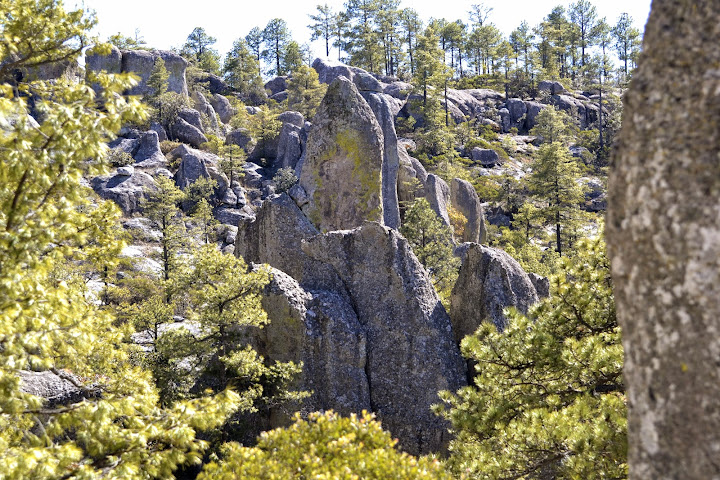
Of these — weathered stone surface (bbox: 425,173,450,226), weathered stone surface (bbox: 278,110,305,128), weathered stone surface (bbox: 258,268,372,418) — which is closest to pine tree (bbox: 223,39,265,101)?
weathered stone surface (bbox: 278,110,305,128)

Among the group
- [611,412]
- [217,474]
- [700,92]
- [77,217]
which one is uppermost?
[700,92]

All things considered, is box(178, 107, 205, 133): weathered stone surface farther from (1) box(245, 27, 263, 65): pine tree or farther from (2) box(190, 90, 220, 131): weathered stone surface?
(1) box(245, 27, 263, 65): pine tree

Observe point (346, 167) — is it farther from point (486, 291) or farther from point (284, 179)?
point (284, 179)

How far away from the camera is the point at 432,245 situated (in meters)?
22.0

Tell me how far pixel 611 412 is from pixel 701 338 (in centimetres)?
395

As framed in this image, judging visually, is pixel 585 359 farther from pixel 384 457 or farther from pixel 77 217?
pixel 77 217

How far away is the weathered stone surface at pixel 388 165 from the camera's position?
86.5ft

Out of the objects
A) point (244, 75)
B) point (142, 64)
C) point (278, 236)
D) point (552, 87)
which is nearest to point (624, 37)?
point (552, 87)

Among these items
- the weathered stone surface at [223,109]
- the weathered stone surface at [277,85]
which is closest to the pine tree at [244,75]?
the weathered stone surface at [277,85]

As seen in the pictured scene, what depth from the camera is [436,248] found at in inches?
866

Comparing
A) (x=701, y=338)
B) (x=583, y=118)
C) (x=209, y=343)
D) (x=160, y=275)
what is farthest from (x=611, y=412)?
(x=583, y=118)

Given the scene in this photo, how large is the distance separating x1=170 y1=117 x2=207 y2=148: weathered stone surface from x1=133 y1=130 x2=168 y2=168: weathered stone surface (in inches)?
190

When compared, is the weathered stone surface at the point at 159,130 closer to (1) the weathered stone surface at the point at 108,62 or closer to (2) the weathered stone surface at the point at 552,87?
(1) the weathered stone surface at the point at 108,62

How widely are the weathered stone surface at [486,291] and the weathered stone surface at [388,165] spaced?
1007 cm
